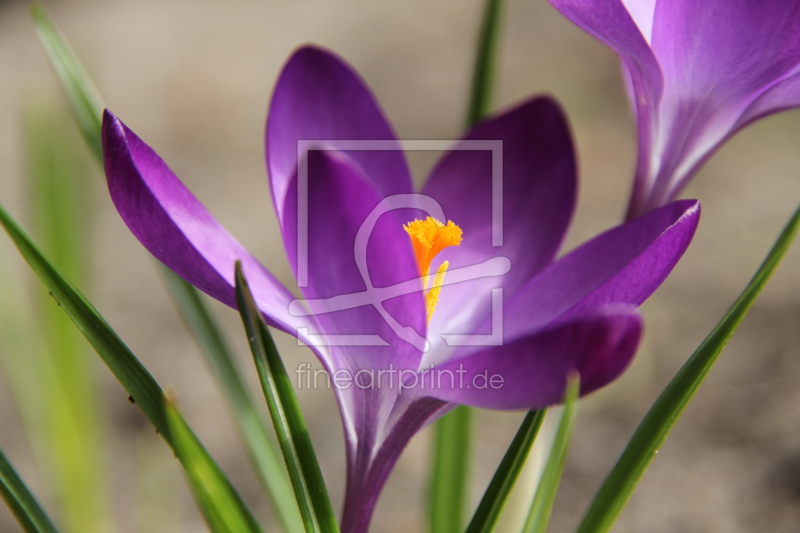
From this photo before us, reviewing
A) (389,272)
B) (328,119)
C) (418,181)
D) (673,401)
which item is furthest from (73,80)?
(418,181)

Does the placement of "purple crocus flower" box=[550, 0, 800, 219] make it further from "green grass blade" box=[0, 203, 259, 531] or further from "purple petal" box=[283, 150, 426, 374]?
"green grass blade" box=[0, 203, 259, 531]

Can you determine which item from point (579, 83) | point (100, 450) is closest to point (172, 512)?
point (100, 450)

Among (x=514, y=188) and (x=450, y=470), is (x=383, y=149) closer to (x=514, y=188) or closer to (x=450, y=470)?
(x=514, y=188)

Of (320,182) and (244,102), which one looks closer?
(320,182)

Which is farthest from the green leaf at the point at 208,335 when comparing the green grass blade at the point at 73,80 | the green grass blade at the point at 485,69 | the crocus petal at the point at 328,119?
the green grass blade at the point at 485,69

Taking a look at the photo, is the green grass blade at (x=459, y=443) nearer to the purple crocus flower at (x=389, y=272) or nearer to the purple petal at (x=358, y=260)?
the purple crocus flower at (x=389, y=272)

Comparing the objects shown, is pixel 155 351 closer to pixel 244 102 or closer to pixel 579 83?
pixel 244 102
